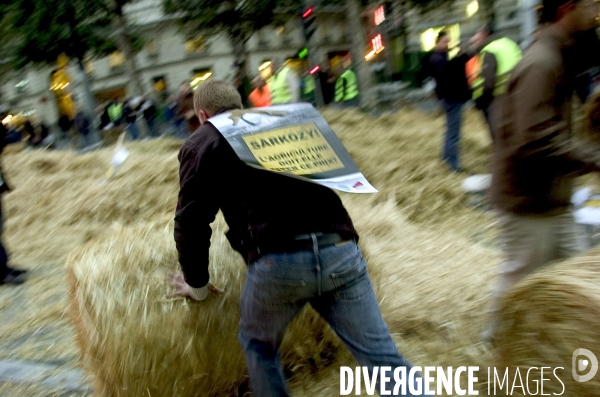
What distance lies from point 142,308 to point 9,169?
8.59 m

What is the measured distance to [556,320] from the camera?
243cm

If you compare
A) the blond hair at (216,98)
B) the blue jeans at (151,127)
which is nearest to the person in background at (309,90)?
the blue jeans at (151,127)

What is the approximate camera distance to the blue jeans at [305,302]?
245 centimetres

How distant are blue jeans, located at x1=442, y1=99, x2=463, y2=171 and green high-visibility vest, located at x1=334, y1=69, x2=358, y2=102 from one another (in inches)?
279

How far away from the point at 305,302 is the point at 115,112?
20.4m

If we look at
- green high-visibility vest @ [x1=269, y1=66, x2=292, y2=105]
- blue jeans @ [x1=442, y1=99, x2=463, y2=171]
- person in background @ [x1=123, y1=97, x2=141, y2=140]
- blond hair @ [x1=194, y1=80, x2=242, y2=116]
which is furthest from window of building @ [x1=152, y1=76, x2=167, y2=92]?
blond hair @ [x1=194, y1=80, x2=242, y2=116]

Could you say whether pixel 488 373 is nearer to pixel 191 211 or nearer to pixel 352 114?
pixel 191 211

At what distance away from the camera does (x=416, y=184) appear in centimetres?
727

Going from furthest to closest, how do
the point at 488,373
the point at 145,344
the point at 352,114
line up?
the point at 352,114 < the point at 488,373 < the point at 145,344

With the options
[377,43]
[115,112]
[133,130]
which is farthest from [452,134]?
[115,112]

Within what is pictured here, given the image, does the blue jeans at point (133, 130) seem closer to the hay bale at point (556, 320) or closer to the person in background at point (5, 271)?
the person in background at point (5, 271)

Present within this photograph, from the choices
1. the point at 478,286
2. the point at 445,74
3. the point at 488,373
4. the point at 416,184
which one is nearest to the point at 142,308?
the point at 488,373

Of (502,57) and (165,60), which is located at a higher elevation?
(502,57)

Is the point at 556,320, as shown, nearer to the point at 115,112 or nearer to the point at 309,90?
the point at 309,90
